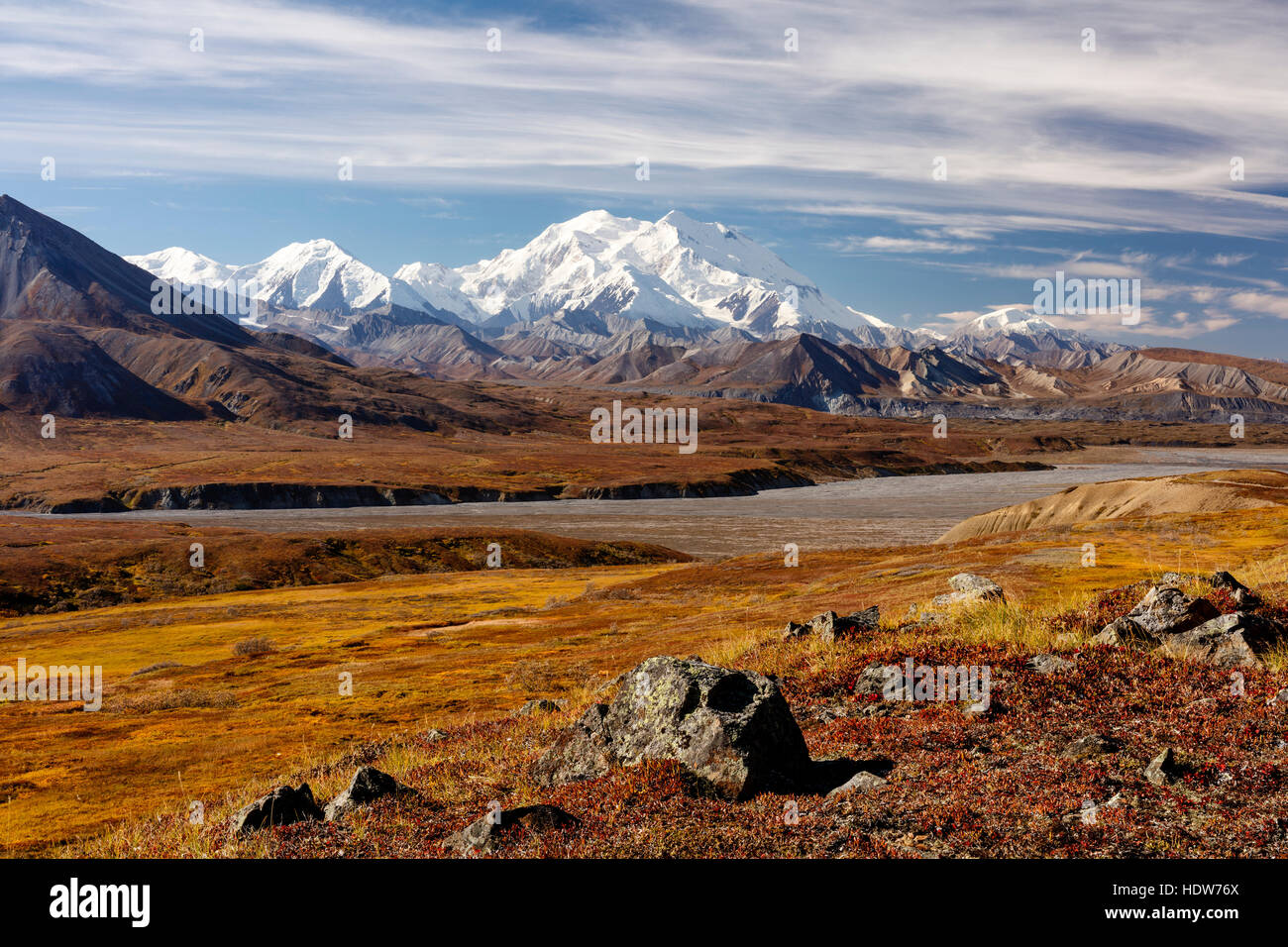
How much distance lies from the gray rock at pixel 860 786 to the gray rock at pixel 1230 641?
656 centimetres

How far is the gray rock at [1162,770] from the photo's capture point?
9.35 metres

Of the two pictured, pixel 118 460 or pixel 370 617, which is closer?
pixel 370 617

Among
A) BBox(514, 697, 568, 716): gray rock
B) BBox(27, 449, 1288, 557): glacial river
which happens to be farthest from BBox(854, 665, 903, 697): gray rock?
BBox(27, 449, 1288, 557): glacial river

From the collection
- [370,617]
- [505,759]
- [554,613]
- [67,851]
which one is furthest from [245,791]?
[370,617]

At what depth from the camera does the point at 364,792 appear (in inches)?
452

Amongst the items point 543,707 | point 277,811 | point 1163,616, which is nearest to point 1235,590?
point 1163,616

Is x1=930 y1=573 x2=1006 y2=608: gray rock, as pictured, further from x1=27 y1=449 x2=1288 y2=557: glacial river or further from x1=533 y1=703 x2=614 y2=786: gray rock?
x1=27 y1=449 x2=1288 y2=557: glacial river

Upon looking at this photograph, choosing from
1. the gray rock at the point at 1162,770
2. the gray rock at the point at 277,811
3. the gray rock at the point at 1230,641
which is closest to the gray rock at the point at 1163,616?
the gray rock at the point at 1230,641

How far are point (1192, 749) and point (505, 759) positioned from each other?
947cm

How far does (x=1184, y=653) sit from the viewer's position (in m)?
13.4

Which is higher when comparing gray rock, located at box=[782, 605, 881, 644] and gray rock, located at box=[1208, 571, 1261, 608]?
gray rock, located at box=[1208, 571, 1261, 608]

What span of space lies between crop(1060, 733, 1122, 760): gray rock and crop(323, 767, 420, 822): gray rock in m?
8.52

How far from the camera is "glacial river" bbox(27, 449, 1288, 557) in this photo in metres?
118
